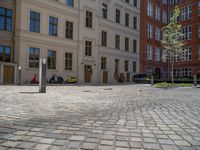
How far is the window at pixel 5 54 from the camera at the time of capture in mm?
25959

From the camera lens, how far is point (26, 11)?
27.1 metres

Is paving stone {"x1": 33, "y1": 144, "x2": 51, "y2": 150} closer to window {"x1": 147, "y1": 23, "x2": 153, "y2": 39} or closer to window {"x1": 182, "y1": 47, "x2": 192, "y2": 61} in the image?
window {"x1": 147, "y1": 23, "x2": 153, "y2": 39}

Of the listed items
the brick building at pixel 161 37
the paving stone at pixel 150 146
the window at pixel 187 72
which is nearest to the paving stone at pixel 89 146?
the paving stone at pixel 150 146

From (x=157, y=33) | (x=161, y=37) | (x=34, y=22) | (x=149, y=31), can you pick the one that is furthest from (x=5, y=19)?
(x=161, y=37)

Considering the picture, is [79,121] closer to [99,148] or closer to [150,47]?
[99,148]

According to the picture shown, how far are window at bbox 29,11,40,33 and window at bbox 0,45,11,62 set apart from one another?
3.65 meters

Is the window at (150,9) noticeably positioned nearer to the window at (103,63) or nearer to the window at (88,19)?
the window at (103,63)

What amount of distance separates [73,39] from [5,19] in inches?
375

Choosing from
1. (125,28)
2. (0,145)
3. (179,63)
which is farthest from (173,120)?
(179,63)

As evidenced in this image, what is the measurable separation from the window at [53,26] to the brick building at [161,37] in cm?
2023

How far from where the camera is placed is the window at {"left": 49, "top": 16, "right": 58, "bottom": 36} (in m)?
30.0

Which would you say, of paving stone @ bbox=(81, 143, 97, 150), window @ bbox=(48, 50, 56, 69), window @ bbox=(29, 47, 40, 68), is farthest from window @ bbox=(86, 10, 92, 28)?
paving stone @ bbox=(81, 143, 97, 150)

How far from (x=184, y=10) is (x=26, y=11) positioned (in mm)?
35811

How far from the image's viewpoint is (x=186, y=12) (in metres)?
49.4
